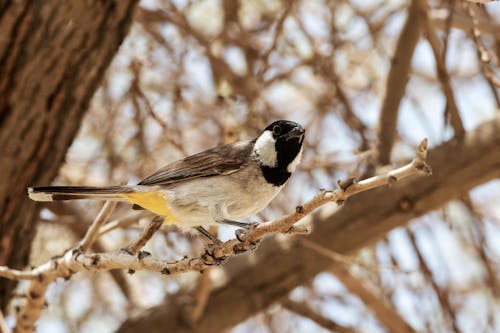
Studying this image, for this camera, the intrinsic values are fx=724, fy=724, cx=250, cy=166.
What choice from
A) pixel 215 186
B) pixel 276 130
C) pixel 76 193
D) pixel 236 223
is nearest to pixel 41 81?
pixel 76 193

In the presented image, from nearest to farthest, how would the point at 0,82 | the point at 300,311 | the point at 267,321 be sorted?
the point at 0,82, the point at 300,311, the point at 267,321

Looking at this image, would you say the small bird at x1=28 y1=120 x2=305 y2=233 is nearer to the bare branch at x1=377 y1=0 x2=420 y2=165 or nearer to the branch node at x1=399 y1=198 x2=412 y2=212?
the branch node at x1=399 y1=198 x2=412 y2=212

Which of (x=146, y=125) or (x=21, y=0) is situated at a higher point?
(x=146, y=125)

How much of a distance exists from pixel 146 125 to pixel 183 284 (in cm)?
151

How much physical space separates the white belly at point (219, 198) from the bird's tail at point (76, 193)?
24 cm

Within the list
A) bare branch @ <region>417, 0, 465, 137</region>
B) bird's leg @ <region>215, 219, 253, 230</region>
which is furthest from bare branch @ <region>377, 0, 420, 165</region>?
bird's leg @ <region>215, 219, 253, 230</region>

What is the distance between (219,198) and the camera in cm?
332

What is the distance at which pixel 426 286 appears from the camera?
510 centimetres

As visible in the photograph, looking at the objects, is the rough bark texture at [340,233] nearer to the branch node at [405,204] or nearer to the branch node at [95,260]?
the branch node at [405,204]

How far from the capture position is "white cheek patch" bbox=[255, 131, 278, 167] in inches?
138

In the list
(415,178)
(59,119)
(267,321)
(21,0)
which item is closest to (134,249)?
(59,119)

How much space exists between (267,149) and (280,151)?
8 centimetres

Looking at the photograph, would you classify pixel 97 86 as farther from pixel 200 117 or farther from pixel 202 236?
pixel 200 117

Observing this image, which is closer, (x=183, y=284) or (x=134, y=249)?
(x=134, y=249)
